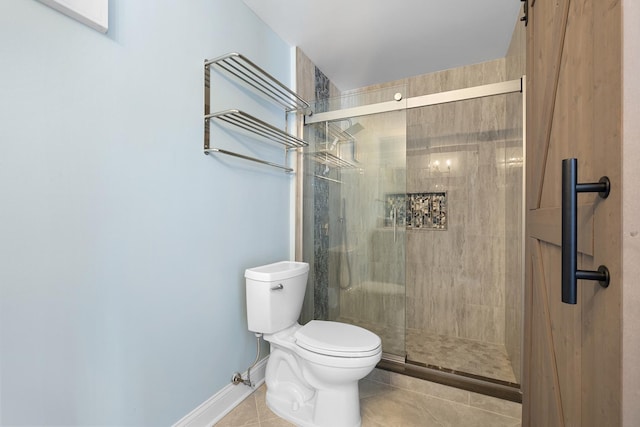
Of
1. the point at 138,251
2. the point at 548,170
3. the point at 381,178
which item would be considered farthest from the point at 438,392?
the point at 138,251

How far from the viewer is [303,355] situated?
1481 mm

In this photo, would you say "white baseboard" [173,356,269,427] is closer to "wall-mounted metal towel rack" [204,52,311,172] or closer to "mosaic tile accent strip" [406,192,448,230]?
"wall-mounted metal towel rack" [204,52,311,172]

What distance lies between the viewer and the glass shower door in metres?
1.98

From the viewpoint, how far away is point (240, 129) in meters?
1.69

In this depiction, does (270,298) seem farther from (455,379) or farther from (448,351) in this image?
(448,351)

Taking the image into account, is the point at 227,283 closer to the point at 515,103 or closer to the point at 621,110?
the point at 621,110

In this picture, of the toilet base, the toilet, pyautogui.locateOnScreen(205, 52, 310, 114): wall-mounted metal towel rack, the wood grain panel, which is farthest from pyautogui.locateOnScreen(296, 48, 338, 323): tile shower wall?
the wood grain panel

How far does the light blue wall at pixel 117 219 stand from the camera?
2.93 feet

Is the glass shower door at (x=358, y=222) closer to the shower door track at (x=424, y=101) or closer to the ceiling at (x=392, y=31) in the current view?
the shower door track at (x=424, y=101)

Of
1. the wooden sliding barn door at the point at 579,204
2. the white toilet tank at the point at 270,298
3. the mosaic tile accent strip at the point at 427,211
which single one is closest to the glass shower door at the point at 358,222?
the white toilet tank at the point at 270,298

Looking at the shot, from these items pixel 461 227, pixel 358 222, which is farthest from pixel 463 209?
pixel 358 222

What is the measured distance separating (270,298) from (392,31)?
1.92 metres

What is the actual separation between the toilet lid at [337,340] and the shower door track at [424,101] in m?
1.40

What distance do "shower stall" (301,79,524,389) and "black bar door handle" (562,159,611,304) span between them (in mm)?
1515
